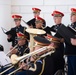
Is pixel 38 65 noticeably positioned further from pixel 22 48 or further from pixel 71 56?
pixel 22 48

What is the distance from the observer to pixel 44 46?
1.94 meters

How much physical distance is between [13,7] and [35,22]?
1.44 metres

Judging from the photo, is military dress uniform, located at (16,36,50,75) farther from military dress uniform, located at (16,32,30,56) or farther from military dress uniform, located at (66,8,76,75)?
military dress uniform, located at (16,32,30,56)

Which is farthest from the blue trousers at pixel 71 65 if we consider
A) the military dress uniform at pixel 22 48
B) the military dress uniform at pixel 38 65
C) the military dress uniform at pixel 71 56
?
the military dress uniform at pixel 38 65

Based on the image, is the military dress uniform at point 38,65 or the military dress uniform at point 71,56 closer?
the military dress uniform at point 38,65

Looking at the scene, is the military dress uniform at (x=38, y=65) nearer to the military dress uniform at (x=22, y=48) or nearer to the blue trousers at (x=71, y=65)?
the blue trousers at (x=71, y=65)

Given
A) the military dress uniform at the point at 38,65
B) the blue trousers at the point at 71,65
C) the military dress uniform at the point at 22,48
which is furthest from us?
the military dress uniform at the point at 22,48

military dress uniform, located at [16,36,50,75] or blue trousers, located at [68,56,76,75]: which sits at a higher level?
military dress uniform, located at [16,36,50,75]

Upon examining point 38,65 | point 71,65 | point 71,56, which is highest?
point 38,65

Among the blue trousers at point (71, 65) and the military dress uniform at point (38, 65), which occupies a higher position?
the military dress uniform at point (38, 65)

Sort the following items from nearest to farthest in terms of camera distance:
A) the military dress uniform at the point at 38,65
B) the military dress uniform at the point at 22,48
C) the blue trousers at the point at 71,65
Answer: the military dress uniform at the point at 38,65, the blue trousers at the point at 71,65, the military dress uniform at the point at 22,48

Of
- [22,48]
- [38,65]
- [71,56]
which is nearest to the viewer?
[38,65]

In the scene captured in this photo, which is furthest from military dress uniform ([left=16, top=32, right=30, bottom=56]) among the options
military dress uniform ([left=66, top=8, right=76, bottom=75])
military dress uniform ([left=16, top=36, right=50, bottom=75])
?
military dress uniform ([left=16, top=36, right=50, bottom=75])

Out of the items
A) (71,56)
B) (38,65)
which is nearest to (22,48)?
(71,56)
